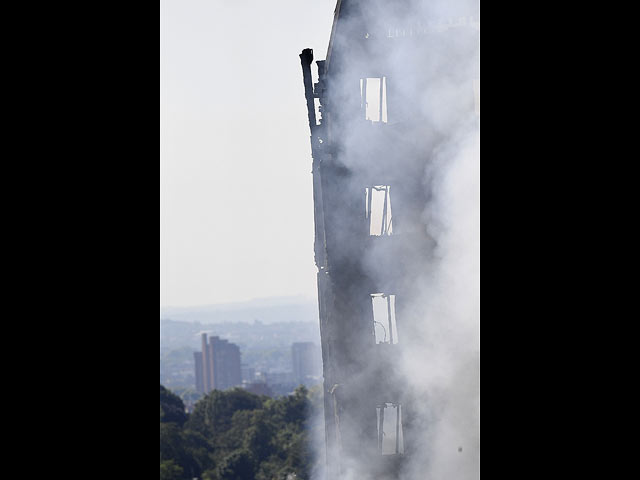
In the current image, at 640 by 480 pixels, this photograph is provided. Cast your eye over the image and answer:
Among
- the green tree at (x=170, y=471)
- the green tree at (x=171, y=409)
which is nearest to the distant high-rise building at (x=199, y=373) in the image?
the green tree at (x=171, y=409)

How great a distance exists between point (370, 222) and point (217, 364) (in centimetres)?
3573

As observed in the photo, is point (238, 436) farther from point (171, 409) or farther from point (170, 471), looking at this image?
point (170, 471)

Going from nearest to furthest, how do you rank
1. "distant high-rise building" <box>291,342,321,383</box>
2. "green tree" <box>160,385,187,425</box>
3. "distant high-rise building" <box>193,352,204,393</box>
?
"green tree" <box>160,385,187,425</box>, "distant high-rise building" <box>291,342,321,383</box>, "distant high-rise building" <box>193,352,204,393</box>

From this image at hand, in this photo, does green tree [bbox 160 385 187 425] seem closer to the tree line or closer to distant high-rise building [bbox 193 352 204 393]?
the tree line

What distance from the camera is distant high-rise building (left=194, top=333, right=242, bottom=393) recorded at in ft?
130

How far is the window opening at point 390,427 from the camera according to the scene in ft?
20.4

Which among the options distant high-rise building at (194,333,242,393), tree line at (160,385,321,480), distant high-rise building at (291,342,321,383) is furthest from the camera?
distant high-rise building at (194,333,242,393)

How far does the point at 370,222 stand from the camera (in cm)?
622

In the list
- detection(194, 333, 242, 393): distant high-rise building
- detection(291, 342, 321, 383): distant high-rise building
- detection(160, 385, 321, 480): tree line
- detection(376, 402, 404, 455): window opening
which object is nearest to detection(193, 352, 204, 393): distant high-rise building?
detection(194, 333, 242, 393): distant high-rise building

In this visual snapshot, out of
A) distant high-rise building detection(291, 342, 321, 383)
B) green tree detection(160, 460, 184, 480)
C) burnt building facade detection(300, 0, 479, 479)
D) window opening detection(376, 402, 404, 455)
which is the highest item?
burnt building facade detection(300, 0, 479, 479)
